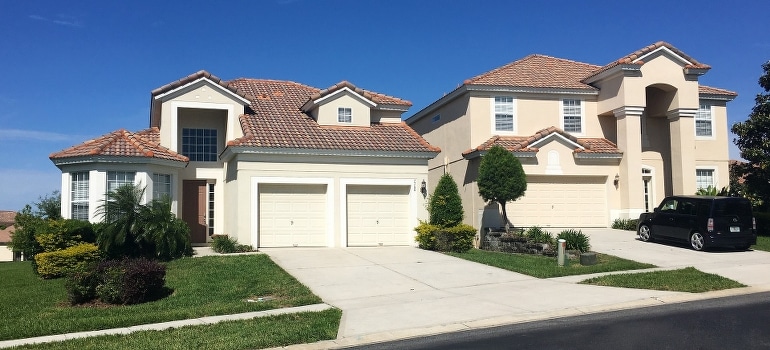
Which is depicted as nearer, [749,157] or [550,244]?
[550,244]

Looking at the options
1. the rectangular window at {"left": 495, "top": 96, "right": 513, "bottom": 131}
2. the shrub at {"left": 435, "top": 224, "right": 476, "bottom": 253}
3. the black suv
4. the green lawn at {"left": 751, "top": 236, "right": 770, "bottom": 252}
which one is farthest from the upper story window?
the green lawn at {"left": 751, "top": 236, "right": 770, "bottom": 252}

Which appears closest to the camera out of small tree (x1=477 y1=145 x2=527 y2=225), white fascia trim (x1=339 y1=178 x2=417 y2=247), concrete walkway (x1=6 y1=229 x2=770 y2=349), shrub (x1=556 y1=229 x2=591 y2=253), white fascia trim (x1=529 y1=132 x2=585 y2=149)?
concrete walkway (x1=6 y1=229 x2=770 y2=349)

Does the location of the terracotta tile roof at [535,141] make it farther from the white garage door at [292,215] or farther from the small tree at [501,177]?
the white garage door at [292,215]

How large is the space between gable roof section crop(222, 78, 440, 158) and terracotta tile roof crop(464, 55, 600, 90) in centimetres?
382

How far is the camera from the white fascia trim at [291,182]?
731 inches

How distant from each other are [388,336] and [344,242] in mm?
10842

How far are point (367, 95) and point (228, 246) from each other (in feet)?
25.3

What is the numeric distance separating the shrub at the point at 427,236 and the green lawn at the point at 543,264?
120cm

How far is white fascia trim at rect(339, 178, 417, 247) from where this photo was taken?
1958 centimetres

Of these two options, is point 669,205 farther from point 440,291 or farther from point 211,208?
point 211,208

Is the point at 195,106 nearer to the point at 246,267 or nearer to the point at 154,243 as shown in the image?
the point at 154,243

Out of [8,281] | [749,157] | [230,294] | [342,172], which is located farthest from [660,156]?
[8,281]

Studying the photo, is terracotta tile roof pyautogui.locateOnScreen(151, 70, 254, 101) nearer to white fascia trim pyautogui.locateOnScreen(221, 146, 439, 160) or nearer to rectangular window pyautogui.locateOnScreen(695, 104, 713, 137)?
white fascia trim pyautogui.locateOnScreen(221, 146, 439, 160)

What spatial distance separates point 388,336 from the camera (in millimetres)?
8750
